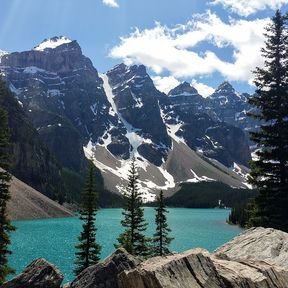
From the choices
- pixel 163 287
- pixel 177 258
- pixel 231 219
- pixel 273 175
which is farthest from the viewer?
pixel 231 219

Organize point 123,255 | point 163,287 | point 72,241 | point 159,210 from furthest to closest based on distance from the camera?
1. point 72,241
2. point 159,210
3. point 123,255
4. point 163,287

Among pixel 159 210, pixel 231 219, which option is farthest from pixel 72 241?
pixel 231 219

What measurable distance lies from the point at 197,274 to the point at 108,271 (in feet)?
11.7

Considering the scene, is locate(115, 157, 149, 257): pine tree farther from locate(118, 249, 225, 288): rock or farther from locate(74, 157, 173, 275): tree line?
locate(118, 249, 225, 288): rock

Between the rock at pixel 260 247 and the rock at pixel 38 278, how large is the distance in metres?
5.77

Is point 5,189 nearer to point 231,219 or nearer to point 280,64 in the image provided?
point 280,64

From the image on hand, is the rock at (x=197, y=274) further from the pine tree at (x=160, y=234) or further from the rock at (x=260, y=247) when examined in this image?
the pine tree at (x=160, y=234)

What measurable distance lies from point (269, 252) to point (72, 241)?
95.1 metres

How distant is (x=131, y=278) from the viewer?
11234 mm

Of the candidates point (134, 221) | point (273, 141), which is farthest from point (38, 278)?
point (134, 221)

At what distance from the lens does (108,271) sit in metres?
14.1

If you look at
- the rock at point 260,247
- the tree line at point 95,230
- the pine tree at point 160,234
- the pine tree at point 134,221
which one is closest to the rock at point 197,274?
the rock at point 260,247

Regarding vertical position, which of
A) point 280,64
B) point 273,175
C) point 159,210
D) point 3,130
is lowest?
point 159,210

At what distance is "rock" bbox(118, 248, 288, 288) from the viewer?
11.0 metres
